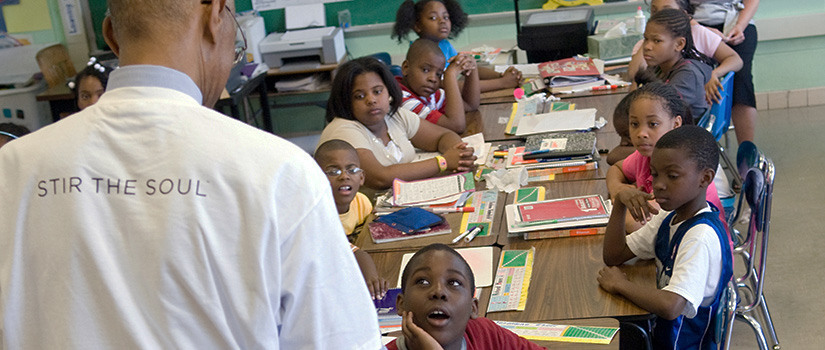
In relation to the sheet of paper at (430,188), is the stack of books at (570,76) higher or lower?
higher

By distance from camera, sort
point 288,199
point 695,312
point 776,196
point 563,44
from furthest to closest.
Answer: point 563,44 < point 776,196 < point 695,312 < point 288,199

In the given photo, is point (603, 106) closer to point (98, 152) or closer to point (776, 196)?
point (776, 196)

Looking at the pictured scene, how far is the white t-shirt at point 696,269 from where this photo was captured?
195cm

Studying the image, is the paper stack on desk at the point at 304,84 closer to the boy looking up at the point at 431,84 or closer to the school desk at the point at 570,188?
the boy looking up at the point at 431,84

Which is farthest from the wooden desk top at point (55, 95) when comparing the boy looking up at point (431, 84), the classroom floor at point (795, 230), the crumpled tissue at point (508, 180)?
the crumpled tissue at point (508, 180)

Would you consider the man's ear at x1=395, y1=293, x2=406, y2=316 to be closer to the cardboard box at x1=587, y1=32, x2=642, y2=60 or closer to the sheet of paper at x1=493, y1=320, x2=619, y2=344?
the sheet of paper at x1=493, y1=320, x2=619, y2=344

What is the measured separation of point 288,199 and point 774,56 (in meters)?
5.70

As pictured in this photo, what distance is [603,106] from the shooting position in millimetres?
3758

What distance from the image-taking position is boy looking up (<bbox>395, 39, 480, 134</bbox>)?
3721mm

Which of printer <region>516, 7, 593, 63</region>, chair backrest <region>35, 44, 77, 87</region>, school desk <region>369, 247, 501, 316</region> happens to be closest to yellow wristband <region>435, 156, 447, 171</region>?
school desk <region>369, 247, 501, 316</region>

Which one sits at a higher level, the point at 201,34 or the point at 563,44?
the point at 201,34

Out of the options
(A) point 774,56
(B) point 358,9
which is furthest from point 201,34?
(A) point 774,56

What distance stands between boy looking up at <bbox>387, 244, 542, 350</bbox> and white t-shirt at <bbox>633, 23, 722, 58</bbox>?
2722mm

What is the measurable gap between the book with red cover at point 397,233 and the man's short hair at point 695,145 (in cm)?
69
